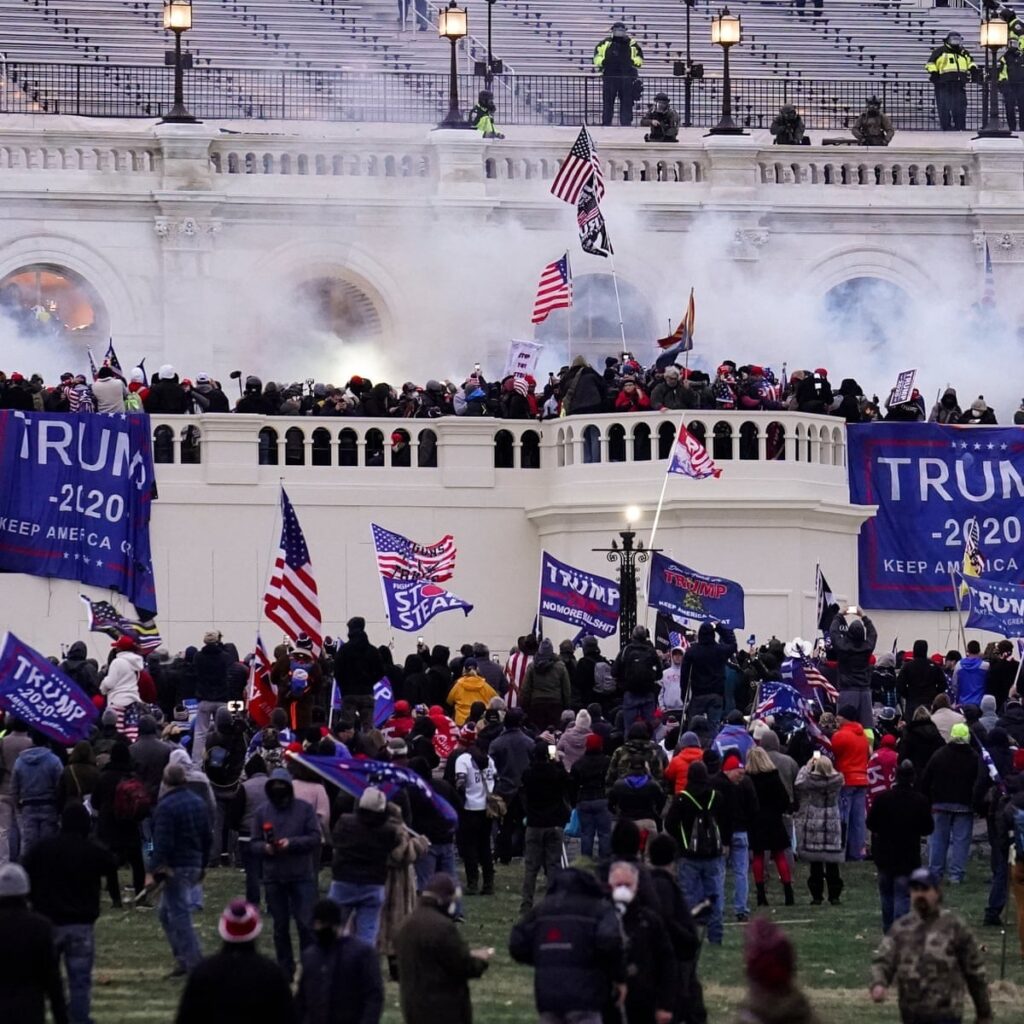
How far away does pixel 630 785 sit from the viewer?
24.5 m

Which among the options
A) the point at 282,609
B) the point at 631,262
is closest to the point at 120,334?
the point at 631,262

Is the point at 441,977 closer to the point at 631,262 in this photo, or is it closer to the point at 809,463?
the point at 809,463

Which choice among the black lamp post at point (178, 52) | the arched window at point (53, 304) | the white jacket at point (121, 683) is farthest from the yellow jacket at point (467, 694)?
the arched window at point (53, 304)

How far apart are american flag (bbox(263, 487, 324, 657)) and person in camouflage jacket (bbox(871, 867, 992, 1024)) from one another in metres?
13.7

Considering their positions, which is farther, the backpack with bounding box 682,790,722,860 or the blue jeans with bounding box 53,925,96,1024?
the backpack with bounding box 682,790,722,860

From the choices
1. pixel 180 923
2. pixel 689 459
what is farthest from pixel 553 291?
pixel 180 923

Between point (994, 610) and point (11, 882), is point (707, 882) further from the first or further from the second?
point (994, 610)

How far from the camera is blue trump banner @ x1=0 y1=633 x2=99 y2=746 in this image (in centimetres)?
2516

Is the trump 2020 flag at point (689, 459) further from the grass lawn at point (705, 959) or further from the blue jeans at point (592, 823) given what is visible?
the blue jeans at point (592, 823)

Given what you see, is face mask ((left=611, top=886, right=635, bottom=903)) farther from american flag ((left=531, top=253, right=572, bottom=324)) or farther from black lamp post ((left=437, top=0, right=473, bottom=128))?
black lamp post ((left=437, top=0, right=473, bottom=128))

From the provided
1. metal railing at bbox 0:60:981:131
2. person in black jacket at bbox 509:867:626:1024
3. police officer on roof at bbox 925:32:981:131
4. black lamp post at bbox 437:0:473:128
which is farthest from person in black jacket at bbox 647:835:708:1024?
police officer on roof at bbox 925:32:981:131

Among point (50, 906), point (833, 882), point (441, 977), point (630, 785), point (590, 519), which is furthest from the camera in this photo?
point (590, 519)

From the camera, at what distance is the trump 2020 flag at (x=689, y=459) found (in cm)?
3738

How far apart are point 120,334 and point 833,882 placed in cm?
2111
